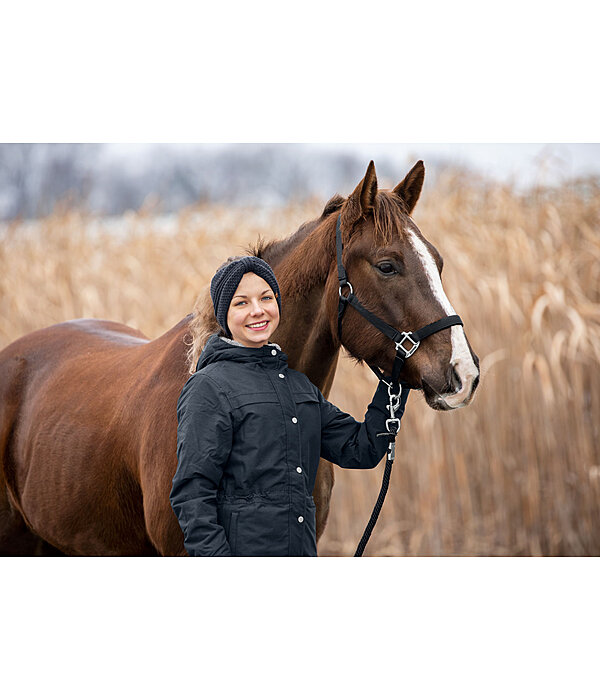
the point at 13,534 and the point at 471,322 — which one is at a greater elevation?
the point at 471,322

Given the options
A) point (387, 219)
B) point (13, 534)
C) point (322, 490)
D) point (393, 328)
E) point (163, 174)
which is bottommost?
point (13, 534)

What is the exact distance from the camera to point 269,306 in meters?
1.39

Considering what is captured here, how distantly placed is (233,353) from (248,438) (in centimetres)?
18

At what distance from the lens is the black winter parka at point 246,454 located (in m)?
1.26

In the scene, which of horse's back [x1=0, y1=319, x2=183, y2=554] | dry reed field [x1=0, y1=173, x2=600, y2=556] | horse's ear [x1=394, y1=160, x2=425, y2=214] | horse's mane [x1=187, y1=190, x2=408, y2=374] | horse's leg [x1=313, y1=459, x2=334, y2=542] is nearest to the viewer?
horse's mane [x1=187, y1=190, x2=408, y2=374]

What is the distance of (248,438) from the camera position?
1336mm

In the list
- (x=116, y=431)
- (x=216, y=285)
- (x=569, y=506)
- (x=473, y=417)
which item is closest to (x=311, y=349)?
(x=216, y=285)

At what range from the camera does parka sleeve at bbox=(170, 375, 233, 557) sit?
1222 mm

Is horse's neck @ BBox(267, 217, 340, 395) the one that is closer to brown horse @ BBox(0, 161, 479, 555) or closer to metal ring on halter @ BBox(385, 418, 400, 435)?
brown horse @ BBox(0, 161, 479, 555)

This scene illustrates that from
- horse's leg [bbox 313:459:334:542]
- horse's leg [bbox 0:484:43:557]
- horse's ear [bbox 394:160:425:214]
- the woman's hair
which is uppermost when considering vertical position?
horse's ear [bbox 394:160:425:214]

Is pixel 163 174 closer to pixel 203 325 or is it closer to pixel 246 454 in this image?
pixel 203 325

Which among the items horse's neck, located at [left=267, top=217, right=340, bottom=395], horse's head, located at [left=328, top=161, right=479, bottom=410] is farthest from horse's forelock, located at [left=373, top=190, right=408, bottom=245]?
horse's neck, located at [left=267, top=217, right=340, bottom=395]

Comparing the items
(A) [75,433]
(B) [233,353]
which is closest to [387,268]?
(B) [233,353]
